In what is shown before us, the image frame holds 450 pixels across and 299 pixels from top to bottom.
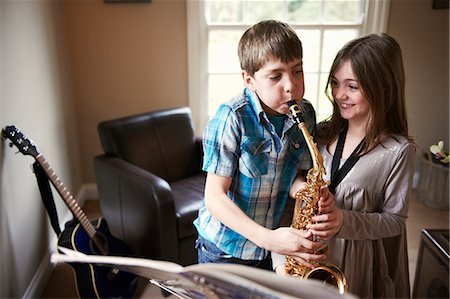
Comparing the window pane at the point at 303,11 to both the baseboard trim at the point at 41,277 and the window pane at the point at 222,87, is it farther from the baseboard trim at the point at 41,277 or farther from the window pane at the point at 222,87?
the baseboard trim at the point at 41,277

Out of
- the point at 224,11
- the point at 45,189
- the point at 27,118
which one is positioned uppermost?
the point at 224,11

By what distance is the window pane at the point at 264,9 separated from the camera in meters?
3.03

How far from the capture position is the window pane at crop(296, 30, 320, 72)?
123 inches

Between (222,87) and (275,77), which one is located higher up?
(275,77)

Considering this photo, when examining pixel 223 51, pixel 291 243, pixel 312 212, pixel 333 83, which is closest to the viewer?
pixel 291 243

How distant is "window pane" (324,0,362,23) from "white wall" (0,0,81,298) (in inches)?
78.2

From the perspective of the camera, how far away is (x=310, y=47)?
10.4ft

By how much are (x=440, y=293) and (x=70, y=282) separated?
1931 mm

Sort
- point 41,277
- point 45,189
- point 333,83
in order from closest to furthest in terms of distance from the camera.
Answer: point 333,83 → point 45,189 → point 41,277

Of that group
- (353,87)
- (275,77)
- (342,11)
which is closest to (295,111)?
(275,77)

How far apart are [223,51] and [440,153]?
184 cm

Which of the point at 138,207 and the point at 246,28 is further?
the point at 246,28

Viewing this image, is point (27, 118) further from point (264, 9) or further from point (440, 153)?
point (440, 153)

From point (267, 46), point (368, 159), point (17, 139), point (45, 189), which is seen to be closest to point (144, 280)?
point (45, 189)
